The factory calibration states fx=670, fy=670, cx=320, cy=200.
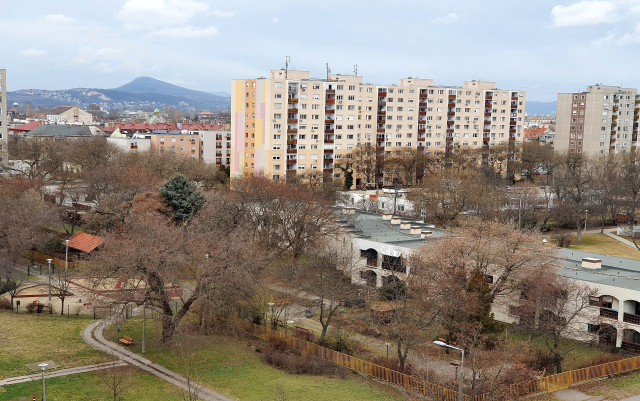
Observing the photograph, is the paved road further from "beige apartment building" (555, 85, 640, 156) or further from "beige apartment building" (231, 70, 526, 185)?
"beige apartment building" (555, 85, 640, 156)

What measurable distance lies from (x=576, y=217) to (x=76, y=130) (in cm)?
10413

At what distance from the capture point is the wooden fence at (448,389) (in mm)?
26817

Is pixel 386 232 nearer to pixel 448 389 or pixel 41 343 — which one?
pixel 448 389

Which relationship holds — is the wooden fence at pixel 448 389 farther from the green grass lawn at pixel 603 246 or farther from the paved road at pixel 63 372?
the green grass lawn at pixel 603 246

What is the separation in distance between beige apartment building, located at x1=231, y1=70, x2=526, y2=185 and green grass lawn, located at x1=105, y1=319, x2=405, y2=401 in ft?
144

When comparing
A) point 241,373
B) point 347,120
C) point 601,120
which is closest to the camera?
point 241,373

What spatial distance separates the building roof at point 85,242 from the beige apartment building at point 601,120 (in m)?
85.5

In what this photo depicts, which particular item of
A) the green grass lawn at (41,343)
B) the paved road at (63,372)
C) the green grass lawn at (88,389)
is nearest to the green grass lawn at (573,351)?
the green grass lawn at (88,389)

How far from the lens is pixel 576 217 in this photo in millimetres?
67750

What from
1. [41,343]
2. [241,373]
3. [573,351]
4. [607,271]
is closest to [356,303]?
[241,373]

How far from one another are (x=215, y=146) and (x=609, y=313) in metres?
84.6

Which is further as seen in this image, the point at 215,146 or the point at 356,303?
the point at 215,146

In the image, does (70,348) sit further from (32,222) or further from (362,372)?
(32,222)

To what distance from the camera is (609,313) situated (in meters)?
35.7
